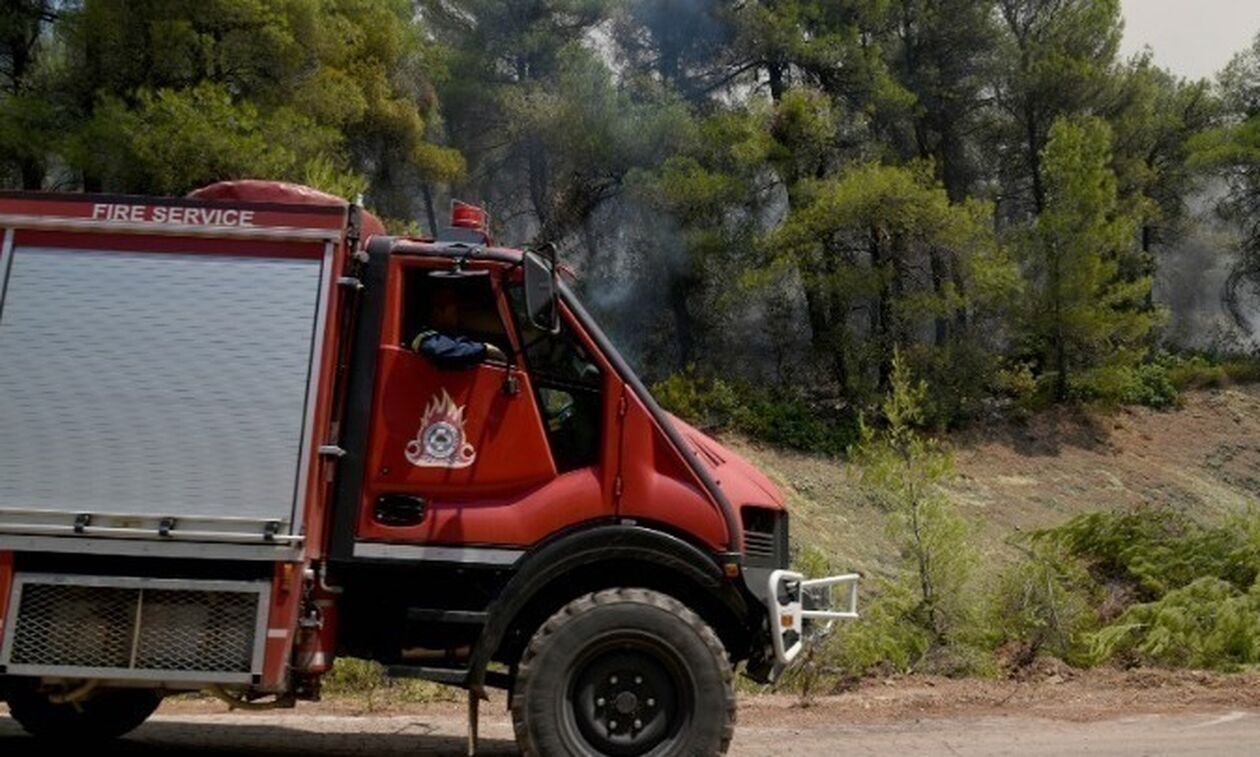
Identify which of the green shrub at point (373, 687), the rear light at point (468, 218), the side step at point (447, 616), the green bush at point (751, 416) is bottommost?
the green shrub at point (373, 687)

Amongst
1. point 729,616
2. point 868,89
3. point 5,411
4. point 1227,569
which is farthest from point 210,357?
point 868,89

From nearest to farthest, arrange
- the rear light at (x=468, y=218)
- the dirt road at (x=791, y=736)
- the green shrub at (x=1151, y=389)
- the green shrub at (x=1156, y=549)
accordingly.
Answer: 1. the rear light at (x=468, y=218)
2. the dirt road at (x=791, y=736)
3. the green shrub at (x=1156, y=549)
4. the green shrub at (x=1151, y=389)

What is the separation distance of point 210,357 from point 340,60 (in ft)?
67.5

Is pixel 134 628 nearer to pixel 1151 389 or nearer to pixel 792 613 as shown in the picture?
pixel 792 613

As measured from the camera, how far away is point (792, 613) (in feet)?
21.7

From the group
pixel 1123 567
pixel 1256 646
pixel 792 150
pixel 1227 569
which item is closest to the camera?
pixel 1256 646

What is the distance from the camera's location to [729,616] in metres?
6.72

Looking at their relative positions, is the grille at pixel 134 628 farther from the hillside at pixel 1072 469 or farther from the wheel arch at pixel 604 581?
the hillside at pixel 1072 469

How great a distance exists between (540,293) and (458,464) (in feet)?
3.33

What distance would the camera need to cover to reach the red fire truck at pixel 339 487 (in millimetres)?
6078

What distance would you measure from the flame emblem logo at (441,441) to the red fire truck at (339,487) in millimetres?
12

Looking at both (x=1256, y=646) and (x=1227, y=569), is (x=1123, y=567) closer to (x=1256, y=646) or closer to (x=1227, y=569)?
(x=1227, y=569)

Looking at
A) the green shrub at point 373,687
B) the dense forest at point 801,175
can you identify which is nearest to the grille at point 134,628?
the green shrub at point 373,687

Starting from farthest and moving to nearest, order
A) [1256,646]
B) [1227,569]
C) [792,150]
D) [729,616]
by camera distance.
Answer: [792,150] < [1227,569] < [1256,646] < [729,616]
